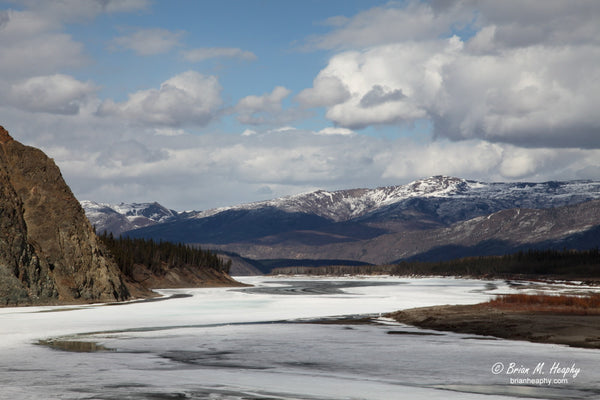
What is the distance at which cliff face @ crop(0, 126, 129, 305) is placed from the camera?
69375mm

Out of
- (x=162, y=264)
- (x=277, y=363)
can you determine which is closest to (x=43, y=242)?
(x=277, y=363)

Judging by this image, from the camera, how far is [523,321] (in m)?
46.5

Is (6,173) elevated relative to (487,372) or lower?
elevated

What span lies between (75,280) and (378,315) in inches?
1447

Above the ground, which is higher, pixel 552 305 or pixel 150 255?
pixel 150 255

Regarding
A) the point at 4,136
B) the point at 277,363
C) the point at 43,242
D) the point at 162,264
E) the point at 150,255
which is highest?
the point at 4,136

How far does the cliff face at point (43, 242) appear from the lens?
228 feet

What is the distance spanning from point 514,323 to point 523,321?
1.11 m

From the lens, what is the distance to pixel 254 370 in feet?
90.8

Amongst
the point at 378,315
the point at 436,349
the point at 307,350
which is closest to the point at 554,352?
the point at 436,349

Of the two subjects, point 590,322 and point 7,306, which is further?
point 7,306

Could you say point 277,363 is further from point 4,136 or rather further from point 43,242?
point 4,136

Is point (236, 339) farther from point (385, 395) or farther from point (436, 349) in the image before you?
point (385, 395)

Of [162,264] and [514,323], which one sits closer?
[514,323]
